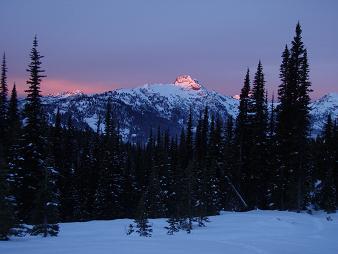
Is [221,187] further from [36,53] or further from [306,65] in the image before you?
[36,53]

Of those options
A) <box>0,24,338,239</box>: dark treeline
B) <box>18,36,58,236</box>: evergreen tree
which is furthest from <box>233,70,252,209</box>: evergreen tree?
<box>18,36,58,236</box>: evergreen tree

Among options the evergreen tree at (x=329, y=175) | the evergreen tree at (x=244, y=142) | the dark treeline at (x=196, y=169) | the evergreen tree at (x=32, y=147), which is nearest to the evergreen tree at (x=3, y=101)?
the dark treeline at (x=196, y=169)

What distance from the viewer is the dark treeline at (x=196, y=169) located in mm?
25719

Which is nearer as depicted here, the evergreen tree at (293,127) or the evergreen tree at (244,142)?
the evergreen tree at (293,127)

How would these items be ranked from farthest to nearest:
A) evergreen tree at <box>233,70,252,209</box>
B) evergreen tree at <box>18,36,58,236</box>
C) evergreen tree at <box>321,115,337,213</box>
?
evergreen tree at <box>233,70,252,209</box>, evergreen tree at <box>321,115,337,213</box>, evergreen tree at <box>18,36,58,236</box>

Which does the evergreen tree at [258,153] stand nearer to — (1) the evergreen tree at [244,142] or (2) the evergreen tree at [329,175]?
(1) the evergreen tree at [244,142]

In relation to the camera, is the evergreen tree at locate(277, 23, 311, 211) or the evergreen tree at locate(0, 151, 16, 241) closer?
the evergreen tree at locate(0, 151, 16, 241)

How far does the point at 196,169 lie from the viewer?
40.8 metres

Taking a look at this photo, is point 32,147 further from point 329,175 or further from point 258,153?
point 329,175

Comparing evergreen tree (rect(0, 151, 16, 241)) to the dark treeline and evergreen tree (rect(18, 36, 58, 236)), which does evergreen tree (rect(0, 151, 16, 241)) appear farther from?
evergreen tree (rect(18, 36, 58, 236))

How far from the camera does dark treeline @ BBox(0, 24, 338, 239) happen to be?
84.4 ft

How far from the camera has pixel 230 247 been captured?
12.9m

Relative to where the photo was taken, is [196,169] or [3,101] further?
[3,101]

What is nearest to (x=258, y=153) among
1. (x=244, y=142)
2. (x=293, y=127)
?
(x=244, y=142)
